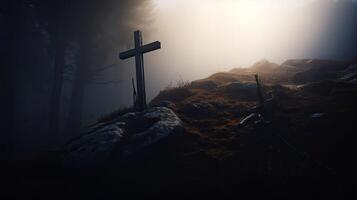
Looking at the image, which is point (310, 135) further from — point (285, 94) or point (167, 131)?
point (285, 94)

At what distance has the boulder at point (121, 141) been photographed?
6465 millimetres

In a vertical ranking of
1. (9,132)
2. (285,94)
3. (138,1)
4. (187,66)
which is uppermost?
(138,1)

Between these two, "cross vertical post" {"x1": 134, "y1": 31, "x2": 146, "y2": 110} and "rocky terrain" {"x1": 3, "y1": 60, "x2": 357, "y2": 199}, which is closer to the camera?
"rocky terrain" {"x1": 3, "y1": 60, "x2": 357, "y2": 199}

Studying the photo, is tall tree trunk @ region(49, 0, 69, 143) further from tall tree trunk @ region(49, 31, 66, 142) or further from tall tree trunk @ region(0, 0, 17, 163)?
tall tree trunk @ region(0, 0, 17, 163)

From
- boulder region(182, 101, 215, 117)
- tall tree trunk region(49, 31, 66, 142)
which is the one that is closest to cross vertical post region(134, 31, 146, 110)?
boulder region(182, 101, 215, 117)

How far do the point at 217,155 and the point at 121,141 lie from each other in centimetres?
272

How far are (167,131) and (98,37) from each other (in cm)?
1716

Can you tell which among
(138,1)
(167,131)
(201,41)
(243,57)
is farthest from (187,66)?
(167,131)

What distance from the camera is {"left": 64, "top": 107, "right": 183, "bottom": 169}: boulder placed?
21.2ft

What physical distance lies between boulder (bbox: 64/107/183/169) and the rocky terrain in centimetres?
3

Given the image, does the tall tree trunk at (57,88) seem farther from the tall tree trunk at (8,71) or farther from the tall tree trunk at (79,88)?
the tall tree trunk at (8,71)

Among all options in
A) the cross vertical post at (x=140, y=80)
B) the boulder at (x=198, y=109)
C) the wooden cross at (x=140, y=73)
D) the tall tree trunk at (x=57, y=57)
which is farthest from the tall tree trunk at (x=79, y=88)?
the boulder at (x=198, y=109)

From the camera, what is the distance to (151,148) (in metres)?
6.58

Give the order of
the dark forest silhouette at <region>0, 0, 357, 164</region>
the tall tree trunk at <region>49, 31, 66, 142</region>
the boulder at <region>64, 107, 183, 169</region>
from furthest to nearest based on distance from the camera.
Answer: the tall tree trunk at <region>49, 31, 66, 142</region>, the dark forest silhouette at <region>0, 0, 357, 164</region>, the boulder at <region>64, 107, 183, 169</region>
